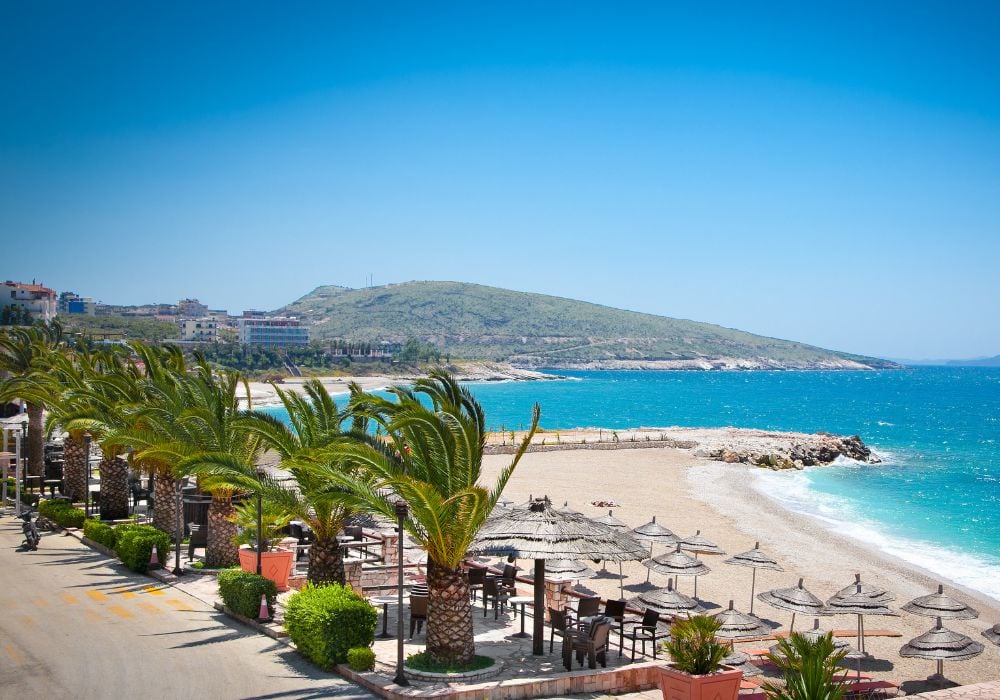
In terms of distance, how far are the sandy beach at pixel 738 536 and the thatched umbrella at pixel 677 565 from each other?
3.56 ft

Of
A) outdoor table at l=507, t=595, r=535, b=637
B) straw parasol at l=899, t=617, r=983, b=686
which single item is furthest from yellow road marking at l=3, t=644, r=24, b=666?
straw parasol at l=899, t=617, r=983, b=686

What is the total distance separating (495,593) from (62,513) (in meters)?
15.2

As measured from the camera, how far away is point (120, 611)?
16312 millimetres

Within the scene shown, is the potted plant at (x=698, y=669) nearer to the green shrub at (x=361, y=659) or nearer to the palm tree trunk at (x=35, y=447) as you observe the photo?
the green shrub at (x=361, y=659)

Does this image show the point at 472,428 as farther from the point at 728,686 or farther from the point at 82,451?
the point at 82,451

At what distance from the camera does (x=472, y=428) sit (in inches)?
522

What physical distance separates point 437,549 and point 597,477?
35.1 m

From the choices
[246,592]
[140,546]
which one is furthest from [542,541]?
[140,546]

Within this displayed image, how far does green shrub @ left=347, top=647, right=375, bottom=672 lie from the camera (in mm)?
12773

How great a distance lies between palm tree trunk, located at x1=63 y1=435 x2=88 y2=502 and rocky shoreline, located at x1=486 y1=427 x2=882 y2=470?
29353 millimetres

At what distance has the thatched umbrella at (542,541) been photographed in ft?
43.9

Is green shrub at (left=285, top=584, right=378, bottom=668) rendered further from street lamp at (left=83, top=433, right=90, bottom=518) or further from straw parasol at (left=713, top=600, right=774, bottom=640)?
street lamp at (left=83, top=433, right=90, bottom=518)

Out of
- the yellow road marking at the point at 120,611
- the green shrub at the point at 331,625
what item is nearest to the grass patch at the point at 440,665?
the green shrub at the point at 331,625

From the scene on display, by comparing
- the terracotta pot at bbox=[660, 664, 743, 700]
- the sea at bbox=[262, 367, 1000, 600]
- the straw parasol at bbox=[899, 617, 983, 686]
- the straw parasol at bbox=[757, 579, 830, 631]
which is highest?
the terracotta pot at bbox=[660, 664, 743, 700]
